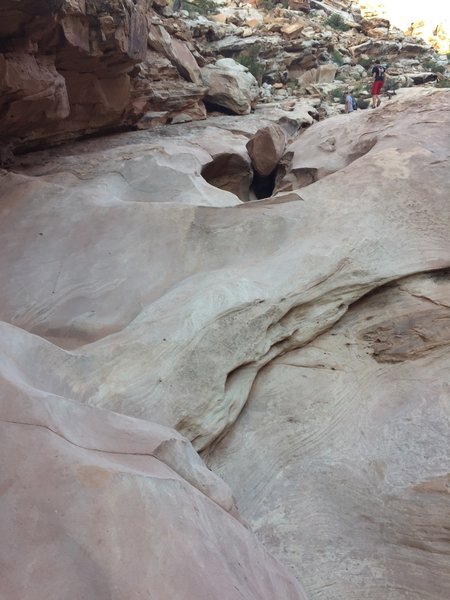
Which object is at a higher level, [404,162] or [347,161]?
[404,162]

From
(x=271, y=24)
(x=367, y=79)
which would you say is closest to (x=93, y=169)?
(x=367, y=79)

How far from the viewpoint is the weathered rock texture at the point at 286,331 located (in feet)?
9.37

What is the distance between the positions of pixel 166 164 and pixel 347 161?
225 cm

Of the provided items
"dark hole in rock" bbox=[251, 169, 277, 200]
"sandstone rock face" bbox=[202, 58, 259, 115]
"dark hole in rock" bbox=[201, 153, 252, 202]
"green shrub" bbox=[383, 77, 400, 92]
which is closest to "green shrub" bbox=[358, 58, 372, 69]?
"green shrub" bbox=[383, 77, 400, 92]

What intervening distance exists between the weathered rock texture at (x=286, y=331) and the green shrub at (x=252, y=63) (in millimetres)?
8711

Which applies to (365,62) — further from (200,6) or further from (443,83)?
(200,6)

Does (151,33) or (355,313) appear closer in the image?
(355,313)

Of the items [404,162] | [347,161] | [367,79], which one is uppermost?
[404,162]

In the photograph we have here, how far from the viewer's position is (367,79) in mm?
15289

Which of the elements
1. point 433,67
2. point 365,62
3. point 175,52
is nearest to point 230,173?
point 175,52

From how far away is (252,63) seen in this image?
1356cm

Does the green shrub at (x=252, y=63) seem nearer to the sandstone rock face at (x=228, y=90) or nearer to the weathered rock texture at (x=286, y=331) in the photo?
the sandstone rock face at (x=228, y=90)

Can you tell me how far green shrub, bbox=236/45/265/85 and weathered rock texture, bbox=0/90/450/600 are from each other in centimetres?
871

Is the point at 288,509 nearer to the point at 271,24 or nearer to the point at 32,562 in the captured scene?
the point at 32,562
